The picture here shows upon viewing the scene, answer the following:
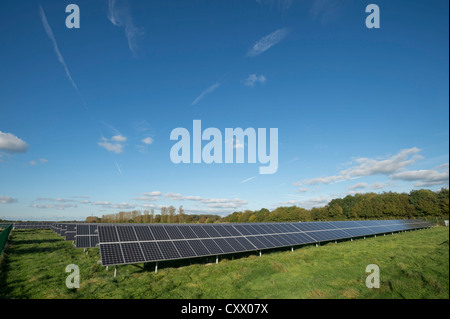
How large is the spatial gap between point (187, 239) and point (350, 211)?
95719mm

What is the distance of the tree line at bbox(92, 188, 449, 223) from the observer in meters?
64.4

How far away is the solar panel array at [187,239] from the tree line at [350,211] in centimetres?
3018

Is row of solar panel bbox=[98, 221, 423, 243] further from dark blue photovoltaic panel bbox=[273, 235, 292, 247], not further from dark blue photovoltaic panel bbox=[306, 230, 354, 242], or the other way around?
dark blue photovoltaic panel bbox=[273, 235, 292, 247]

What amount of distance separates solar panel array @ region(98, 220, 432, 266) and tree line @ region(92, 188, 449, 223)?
99.0 feet

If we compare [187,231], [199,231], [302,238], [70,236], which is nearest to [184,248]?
[187,231]

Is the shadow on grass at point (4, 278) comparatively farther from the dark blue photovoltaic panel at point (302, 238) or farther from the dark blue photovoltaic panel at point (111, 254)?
the dark blue photovoltaic panel at point (302, 238)

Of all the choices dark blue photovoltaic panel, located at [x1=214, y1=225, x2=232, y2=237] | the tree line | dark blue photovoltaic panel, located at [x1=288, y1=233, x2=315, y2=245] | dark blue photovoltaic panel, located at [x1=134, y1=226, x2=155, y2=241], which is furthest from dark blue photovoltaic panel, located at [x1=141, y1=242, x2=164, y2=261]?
the tree line

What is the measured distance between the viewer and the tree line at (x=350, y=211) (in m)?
64.4

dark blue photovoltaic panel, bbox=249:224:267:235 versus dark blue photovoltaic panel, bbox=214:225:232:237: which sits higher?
dark blue photovoltaic panel, bbox=214:225:232:237

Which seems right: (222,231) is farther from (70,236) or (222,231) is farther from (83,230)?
(70,236)
